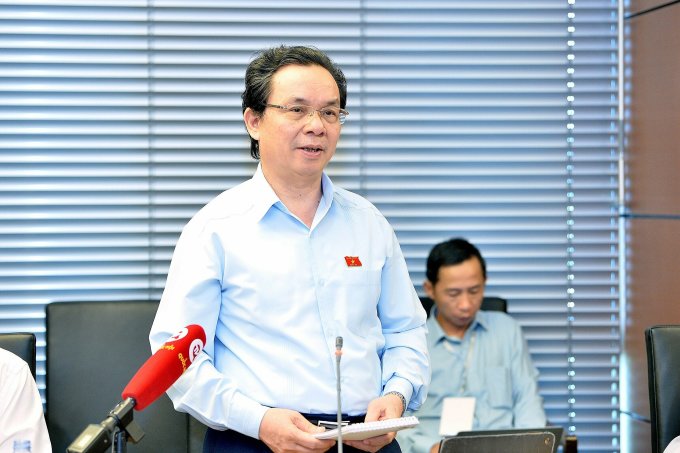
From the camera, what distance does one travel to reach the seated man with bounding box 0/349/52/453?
8.46 feet

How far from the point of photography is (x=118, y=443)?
5.36 ft

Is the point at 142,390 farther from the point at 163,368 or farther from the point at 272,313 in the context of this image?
the point at 272,313

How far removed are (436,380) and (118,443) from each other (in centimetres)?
242

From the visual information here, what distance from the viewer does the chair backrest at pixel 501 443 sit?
2.74 metres

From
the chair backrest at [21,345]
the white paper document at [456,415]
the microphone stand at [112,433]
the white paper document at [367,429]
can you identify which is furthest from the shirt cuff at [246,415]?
the white paper document at [456,415]

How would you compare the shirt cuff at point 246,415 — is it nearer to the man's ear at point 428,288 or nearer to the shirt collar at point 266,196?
the shirt collar at point 266,196

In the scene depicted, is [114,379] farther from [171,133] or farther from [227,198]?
[227,198]

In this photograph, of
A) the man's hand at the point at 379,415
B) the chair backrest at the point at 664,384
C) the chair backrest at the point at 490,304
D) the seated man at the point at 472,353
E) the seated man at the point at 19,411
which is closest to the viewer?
the man's hand at the point at 379,415

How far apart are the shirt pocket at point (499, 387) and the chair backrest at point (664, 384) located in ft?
3.14

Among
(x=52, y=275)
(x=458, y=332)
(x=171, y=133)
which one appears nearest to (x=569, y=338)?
(x=458, y=332)

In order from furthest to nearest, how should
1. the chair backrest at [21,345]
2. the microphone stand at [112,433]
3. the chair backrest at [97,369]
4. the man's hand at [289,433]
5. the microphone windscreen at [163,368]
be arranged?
the chair backrest at [97,369], the chair backrest at [21,345], the man's hand at [289,433], the microphone windscreen at [163,368], the microphone stand at [112,433]

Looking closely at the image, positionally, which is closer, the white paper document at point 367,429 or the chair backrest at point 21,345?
the white paper document at point 367,429

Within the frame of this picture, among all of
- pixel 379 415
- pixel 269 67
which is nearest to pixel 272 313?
pixel 379 415

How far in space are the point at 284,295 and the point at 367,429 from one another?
448 millimetres
